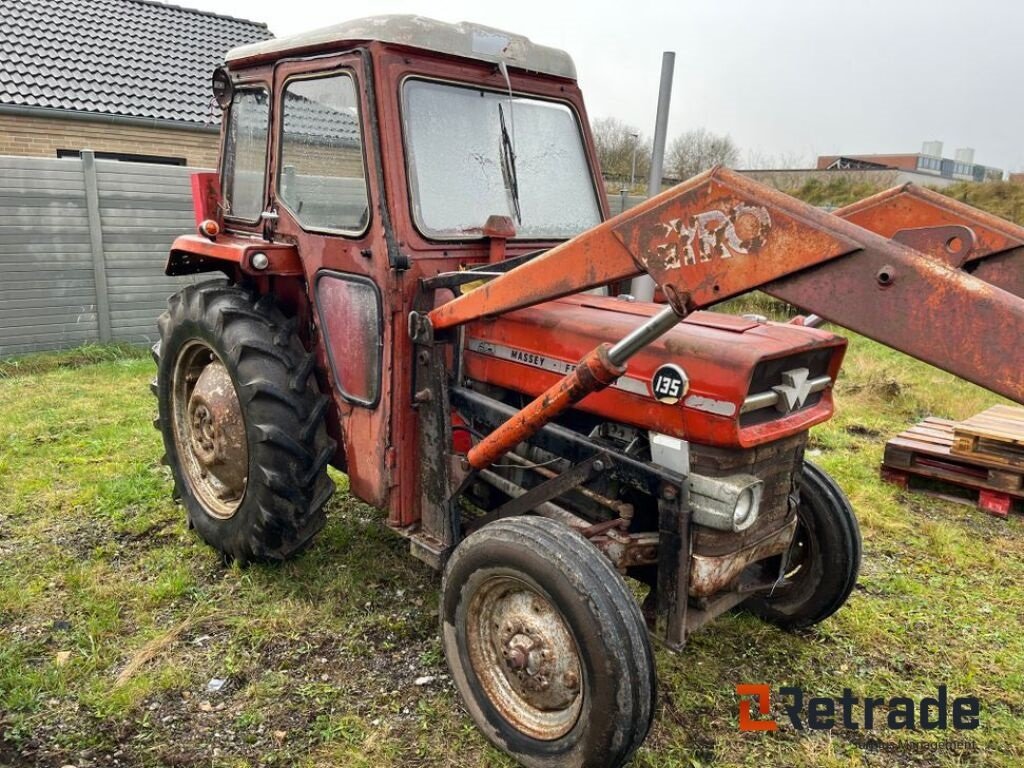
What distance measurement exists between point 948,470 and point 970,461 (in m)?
0.16

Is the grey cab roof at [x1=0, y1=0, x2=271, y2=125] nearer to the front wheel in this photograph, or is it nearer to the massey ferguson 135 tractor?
the massey ferguson 135 tractor

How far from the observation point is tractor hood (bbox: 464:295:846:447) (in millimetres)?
2293

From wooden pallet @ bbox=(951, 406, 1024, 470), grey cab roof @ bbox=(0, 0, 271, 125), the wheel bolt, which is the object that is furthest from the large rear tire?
grey cab roof @ bbox=(0, 0, 271, 125)

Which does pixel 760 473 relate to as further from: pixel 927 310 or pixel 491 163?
pixel 491 163

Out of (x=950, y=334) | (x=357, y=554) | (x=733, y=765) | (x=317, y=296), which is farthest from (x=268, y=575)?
(x=950, y=334)

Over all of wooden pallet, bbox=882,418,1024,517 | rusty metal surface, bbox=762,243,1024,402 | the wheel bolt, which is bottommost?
wooden pallet, bbox=882,418,1024,517

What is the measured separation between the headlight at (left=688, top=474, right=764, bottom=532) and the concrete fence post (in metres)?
7.16

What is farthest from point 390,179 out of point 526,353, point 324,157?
point 526,353

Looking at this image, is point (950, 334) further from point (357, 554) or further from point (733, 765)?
point (357, 554)

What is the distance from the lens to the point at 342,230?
3.01 metres

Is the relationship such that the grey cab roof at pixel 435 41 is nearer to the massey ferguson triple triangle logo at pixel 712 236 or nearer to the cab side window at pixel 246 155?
the cab side window at pixel 246 155

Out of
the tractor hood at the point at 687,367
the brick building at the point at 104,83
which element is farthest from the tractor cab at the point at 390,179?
the brick building at the point at 104,83

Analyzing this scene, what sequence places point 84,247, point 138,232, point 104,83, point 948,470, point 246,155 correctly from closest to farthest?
point 246,155 < point 948,470 < point 84,247 < point 138,232 < point 104,83

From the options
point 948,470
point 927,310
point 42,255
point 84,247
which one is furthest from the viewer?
point 84,247
